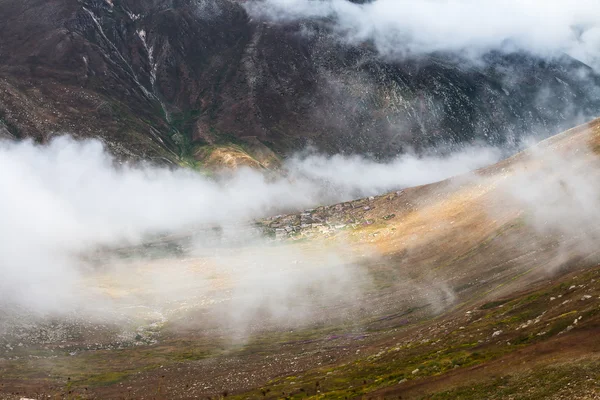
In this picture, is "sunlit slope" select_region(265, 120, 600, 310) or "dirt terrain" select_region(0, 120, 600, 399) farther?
"sunlit slope" select_region(265, 120, 600, 310)

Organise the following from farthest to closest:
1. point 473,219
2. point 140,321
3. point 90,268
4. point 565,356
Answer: point 90,268
point 473,219
point 140,321
point 565,356

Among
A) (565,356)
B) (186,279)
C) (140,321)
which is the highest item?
(186,279)

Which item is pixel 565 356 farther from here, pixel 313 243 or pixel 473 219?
pixel 313 243

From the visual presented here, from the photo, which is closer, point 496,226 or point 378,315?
point 378,315

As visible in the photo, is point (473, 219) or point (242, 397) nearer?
point (242, 397)

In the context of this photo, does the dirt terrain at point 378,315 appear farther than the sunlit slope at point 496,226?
No

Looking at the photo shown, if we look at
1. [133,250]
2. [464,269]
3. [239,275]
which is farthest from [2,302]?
[464,269]

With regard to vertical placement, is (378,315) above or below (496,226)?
below

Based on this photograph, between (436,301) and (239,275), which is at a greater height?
(239,275)
